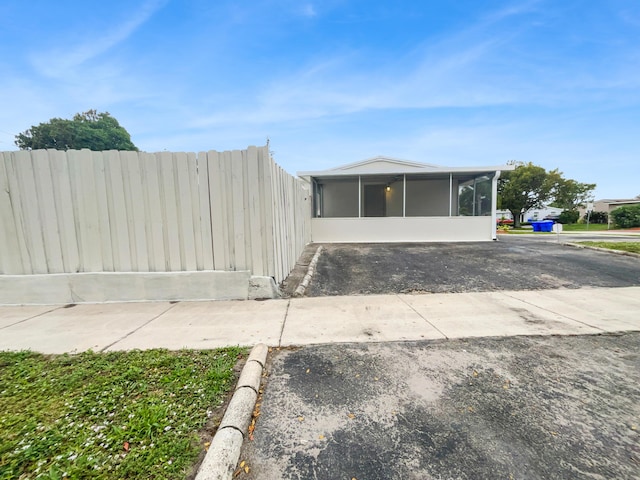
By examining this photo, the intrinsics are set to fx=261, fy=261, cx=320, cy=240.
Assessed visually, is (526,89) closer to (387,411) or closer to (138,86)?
(387,411)

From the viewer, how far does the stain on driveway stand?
1.45 metres

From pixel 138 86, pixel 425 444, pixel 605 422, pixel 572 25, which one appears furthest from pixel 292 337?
pixel 138 86

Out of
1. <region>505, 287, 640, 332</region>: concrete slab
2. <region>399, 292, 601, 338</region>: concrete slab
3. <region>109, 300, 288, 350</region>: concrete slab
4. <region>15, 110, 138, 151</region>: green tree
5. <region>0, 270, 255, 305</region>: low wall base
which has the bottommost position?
<region>505, 287, 640, 332</region>: concrete slab

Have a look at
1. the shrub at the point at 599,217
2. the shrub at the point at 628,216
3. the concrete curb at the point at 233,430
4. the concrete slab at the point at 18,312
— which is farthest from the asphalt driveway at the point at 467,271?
the shrub at the point at 599,217

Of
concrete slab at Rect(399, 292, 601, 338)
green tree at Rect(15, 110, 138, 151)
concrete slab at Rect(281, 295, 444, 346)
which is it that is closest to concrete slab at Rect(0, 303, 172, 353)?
concrete slab at Rect(281, 295, 444, 346)

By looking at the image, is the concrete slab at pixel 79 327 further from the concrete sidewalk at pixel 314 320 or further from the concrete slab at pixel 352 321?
the concrete slab at pixel 352 321

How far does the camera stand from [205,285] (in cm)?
440

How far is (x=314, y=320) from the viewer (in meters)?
3.59

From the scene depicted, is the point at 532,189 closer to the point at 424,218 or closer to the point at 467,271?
the point at 424,218

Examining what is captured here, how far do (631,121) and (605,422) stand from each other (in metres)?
28.7

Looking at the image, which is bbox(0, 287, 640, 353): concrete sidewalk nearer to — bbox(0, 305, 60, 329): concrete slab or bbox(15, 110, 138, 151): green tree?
A: bbox(0, 305, 60, 329): concrete slab

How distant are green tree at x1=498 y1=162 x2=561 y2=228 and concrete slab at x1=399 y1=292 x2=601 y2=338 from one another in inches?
1246

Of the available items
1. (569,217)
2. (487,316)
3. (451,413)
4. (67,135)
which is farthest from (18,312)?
(67,135)

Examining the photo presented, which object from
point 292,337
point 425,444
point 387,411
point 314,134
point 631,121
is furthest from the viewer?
point 314,134
